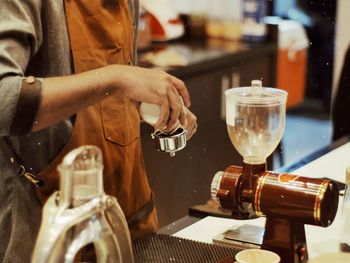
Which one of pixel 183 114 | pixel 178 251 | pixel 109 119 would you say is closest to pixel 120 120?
pixel 109 119

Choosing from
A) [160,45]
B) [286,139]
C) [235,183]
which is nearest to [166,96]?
[235,183]

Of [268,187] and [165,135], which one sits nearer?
[268,187]

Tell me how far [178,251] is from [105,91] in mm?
292

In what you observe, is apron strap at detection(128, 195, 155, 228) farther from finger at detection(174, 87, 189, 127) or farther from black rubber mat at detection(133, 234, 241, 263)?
finger at detection(174, 87, 189, 127)

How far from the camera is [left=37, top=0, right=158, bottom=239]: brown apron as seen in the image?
3.79ft

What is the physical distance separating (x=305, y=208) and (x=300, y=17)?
3.77 metres

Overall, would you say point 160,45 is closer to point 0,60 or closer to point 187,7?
point 187,7

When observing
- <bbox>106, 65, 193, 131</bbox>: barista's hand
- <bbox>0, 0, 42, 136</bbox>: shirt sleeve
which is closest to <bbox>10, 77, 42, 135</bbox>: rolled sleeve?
<bbox>0, 0, 42, 136</bbox>: shirt sleeve

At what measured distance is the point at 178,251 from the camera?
1139 millimetres

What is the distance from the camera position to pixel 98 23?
1194 mm

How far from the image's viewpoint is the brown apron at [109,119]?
1.16 meters

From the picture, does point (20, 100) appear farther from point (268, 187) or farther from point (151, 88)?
point (268, 187)

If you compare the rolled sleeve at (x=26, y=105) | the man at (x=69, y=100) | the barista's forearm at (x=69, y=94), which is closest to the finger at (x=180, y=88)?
the man at (x=69, y=100)

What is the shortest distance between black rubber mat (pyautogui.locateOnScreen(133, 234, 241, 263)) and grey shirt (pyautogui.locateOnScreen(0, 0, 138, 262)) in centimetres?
18
